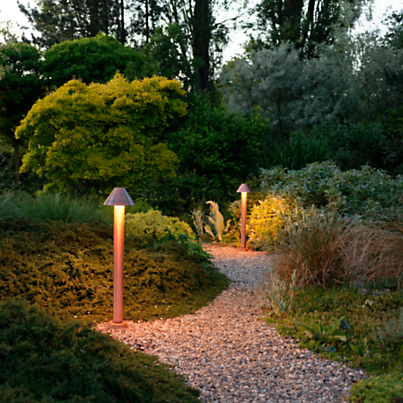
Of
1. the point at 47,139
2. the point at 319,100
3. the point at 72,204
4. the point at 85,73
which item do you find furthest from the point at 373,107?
the point at 72,204

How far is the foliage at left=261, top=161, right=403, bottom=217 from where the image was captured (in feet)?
22.8

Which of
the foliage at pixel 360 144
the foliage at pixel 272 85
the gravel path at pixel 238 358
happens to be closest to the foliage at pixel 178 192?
the gravel path at pixel 238 358

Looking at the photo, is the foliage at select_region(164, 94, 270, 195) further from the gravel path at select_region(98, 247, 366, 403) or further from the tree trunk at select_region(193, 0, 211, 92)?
the tree trunk at select_region(193, 0, 211, 92)

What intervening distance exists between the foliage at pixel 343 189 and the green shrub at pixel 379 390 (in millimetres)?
4519

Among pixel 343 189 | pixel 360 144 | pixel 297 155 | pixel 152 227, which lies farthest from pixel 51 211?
pixel 360 144

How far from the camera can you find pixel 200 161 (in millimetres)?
8875

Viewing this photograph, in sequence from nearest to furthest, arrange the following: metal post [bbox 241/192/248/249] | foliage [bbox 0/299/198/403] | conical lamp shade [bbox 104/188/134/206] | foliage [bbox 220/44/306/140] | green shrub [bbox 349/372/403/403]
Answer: foliage [bbox 0/299/198/403] → green shrub [bbox 349/372/403/403] → conical lamp shade [bbox 104/188/134/206] → metal post [bbox 241/192/248/249] → foliage [bbox 220/44/306/140]

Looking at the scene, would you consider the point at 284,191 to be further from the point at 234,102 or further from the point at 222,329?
the point at 234,102

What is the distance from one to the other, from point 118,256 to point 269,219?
397 centimetres

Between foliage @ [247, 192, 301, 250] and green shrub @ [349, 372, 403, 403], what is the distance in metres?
4.28

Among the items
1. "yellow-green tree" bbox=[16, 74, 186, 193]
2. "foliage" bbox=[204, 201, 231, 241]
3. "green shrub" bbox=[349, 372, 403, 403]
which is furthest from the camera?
"yellow-green tree" bbox=[16, 74, 186, 193]

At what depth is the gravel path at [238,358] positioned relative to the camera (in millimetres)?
2584

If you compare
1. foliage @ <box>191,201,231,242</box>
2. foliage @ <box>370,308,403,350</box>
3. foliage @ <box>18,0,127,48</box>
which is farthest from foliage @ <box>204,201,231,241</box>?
foliage @ <box>18,0,127,48</box>

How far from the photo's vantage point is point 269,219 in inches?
277
